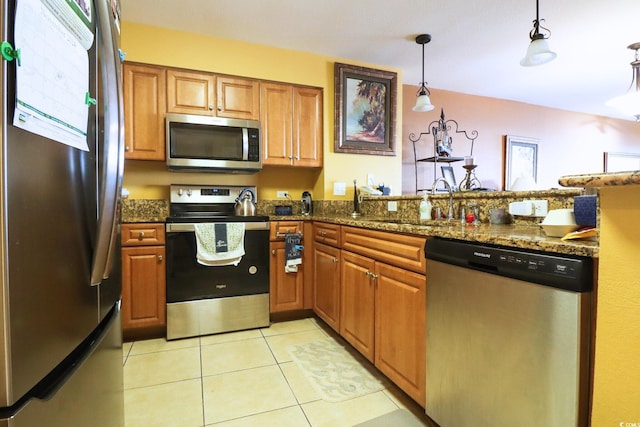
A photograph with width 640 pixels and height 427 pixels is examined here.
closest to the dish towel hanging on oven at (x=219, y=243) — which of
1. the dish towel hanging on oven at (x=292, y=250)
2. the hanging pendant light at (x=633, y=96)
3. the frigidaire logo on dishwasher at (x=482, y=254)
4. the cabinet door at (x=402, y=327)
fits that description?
the dish towel hanging on oven at (x=292, y=250)

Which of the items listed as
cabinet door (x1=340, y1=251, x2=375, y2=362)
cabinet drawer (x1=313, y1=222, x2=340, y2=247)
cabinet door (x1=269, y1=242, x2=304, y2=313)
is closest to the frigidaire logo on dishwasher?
cabinet door (x1=340, y1=251, x2=375, y2=362)

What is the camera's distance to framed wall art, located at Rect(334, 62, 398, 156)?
10.2 ft

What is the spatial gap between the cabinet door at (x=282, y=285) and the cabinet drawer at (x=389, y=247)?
74 centimetres

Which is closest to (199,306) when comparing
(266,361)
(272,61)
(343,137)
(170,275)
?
(170,275)

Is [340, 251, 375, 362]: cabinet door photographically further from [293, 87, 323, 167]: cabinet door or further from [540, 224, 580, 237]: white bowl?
[293, 87, 323, 167]: cabinet door

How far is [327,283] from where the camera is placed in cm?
244

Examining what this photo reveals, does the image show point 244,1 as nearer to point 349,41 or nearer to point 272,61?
point 272,61

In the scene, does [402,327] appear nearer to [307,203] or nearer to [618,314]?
[618,314]

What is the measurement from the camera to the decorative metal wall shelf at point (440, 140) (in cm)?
361

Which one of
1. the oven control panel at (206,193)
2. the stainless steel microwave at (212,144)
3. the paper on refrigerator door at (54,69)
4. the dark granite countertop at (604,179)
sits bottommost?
the dark granite countertop at (604,179)

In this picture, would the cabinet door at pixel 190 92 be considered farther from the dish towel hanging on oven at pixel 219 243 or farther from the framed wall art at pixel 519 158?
the framed wall art at pixel 519 158

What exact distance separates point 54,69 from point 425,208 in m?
2.00

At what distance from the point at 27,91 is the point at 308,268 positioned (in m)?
2.33

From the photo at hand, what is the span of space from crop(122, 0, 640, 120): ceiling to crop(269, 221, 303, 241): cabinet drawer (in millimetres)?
1605
